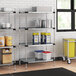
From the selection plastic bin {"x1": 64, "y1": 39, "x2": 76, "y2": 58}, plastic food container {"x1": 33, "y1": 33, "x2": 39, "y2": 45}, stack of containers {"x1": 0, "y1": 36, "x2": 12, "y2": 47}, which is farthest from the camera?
plastic bin {"x1": 64, "y1": 39, "x2": 76, "y2": 58}

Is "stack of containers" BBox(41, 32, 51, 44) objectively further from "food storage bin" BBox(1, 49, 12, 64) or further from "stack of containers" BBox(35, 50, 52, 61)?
"food storage bin" BBox(1, 49, 12, 64)

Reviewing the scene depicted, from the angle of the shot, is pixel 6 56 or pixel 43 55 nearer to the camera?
pixel 6 56

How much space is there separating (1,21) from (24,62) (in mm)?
1290

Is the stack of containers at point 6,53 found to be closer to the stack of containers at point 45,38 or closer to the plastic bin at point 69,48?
the stack of containers at point 45,38

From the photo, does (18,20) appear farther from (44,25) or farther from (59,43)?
(59,43)

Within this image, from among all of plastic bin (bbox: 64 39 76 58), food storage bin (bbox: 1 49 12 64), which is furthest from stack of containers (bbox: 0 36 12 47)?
plastic bin (bbox: 64 39 76 58)

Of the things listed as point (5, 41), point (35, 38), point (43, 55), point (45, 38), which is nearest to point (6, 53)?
point (5, 41)

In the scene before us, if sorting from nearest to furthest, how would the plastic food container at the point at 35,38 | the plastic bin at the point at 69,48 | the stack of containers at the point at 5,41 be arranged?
the stack of containers at the point at 5,41, the plastic food container at the point at 35,38, the plastic bin at the point at 69,48

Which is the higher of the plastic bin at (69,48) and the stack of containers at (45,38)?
the stack of containers at (45,38)

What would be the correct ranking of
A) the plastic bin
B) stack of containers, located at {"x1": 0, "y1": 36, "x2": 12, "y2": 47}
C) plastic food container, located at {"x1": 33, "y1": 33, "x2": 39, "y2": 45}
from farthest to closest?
the plastic bin < plastic food container, located at {"x1": 33, "y1": 33, "x2": 39, "y2": 45} < stack of containers, located at {"x1": 0, "y1": 36, "x2": 12, "y2": 47}

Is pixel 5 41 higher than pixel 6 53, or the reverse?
pixel 5 41

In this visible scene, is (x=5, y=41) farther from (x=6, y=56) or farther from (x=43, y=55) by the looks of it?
(x=43, y=55)

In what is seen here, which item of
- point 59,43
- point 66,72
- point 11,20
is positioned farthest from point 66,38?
point 66,72

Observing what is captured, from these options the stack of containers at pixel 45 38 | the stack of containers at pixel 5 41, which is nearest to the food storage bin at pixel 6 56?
the stack of containers at pixel 5 41
